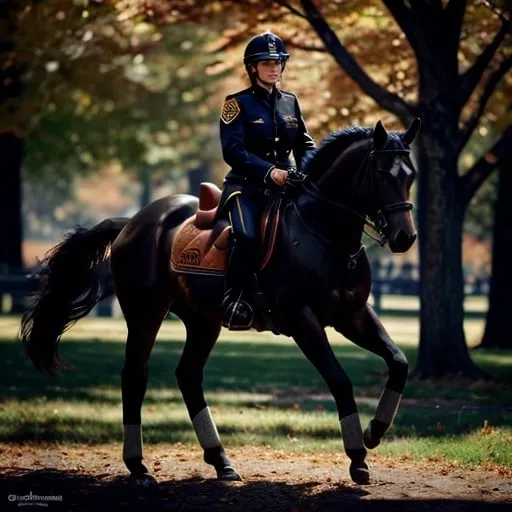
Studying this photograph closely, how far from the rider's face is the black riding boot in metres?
1.26

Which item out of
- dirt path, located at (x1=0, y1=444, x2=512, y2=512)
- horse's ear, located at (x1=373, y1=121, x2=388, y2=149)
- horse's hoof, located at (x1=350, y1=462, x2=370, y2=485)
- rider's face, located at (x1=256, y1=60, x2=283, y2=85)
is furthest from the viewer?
rider's face, located at (x1=256, y1=60, x2=283, y2=85)

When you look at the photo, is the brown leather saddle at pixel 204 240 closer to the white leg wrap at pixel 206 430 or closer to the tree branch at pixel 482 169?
the white leg wrap at pixel 206 430

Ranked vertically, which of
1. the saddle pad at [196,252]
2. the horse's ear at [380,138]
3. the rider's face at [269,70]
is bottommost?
the saddle pad at [196,252]

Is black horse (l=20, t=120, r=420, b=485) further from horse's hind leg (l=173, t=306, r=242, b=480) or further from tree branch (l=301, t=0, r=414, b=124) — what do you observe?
tree branch (l=301, t=0, r=414, b=124)

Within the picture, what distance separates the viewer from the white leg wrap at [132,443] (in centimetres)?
1020

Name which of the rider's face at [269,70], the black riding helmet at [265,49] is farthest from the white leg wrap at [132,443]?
the black riding helmet at [265,49]

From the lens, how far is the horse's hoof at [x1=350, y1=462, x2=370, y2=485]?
9211 mm

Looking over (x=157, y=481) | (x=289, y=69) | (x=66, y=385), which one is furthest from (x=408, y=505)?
(x=289, y=69)

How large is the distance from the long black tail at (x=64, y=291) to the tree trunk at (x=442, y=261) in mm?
7063

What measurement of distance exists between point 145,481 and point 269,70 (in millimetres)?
3283

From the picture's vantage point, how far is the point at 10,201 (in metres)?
32.8

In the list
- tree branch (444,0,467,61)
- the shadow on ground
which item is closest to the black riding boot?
the shadow on ground

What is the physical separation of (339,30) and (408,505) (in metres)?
14.8

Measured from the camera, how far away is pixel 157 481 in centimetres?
1003
